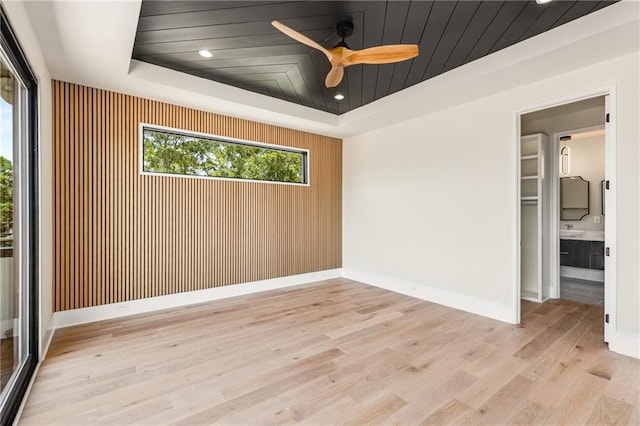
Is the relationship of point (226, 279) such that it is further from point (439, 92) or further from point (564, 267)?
point (564, 267)

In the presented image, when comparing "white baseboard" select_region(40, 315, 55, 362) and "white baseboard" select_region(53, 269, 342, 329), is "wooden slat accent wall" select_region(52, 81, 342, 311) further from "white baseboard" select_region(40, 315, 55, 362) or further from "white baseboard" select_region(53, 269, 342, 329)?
"white baseboard" select_region(40, 315, 55, 362)

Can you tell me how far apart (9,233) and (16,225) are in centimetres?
18

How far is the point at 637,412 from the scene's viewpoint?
191 centimetres

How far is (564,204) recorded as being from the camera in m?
5.77

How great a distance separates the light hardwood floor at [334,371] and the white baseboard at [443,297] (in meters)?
0.20

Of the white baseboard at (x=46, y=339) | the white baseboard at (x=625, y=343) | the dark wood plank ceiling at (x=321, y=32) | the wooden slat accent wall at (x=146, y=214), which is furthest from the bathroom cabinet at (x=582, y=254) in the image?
the white baseboard at (x=46, y=339)

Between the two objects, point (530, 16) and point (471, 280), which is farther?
point (471, 280)

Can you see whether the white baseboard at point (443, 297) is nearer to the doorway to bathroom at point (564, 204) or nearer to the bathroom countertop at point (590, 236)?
the doorway to bathroom at point (564, 204)

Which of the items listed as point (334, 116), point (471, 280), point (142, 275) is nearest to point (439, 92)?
point (334, 116)

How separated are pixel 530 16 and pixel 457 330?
2996 millimetres

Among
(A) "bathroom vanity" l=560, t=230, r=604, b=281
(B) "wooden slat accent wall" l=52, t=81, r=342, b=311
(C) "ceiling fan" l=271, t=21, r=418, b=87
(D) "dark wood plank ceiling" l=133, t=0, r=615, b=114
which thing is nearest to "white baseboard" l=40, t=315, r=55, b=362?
(B) "wooden slat accent wall" l=52, t=81, r=342, b=311

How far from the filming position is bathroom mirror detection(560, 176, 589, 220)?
5535 mm

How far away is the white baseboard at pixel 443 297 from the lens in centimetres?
355

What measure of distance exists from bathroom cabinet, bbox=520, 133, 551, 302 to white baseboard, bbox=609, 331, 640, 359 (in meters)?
1.59
